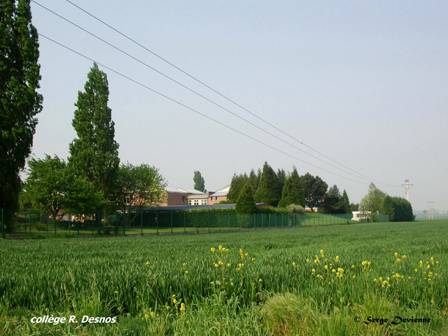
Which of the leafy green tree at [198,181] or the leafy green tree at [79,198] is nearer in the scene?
the leafy green tree at [79,198]

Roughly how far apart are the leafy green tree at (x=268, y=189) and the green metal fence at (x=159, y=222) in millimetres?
16901

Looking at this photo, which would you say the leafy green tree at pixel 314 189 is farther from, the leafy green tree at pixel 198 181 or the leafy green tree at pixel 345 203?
the leafy green tree at pixel 198 181

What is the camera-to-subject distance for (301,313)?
14.6 ft

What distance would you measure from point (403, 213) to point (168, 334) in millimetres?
115520

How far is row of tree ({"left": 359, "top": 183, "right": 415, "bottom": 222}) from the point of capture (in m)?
105

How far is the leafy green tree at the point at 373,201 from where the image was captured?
10650 centimetres

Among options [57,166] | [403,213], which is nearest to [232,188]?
[403,213]

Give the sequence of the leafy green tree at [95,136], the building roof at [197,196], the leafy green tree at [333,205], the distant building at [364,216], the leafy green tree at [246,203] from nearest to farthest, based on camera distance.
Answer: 1. the leafy green tree at [95,136]
2. the leafy green tree at [246,203]
3. the distant building at [364,216]
4. the leafy green tree at [333,205]
5. the building roof at [197,196]

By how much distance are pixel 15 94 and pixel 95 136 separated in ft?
70.2

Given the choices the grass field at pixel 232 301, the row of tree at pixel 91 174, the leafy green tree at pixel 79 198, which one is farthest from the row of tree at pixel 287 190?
the grass field at pixel 232 301

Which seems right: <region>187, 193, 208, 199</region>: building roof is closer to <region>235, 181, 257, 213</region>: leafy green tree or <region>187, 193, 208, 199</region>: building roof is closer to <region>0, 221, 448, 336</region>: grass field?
<region>235, 181, 257, 213</region>: leafy green tree

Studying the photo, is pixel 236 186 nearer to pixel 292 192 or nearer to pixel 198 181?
pixel 292 192

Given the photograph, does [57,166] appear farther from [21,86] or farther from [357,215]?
[357,215]

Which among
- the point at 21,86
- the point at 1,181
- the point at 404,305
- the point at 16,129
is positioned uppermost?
the point at 21,86
